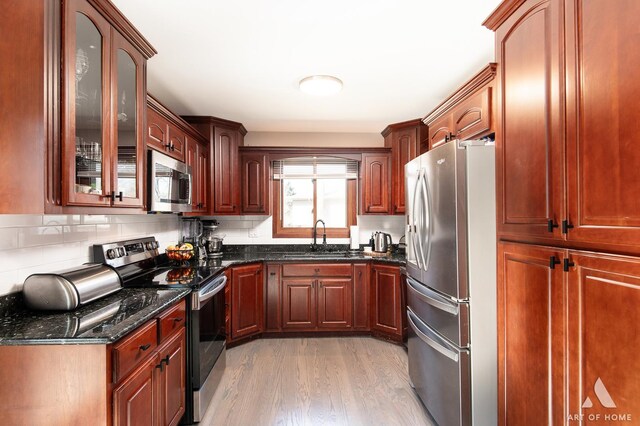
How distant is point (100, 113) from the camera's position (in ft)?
4.81

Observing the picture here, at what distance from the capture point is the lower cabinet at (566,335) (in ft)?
2.95

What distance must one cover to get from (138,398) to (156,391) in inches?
7.2

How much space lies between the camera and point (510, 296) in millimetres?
1426

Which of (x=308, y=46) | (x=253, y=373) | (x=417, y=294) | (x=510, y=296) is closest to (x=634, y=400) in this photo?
(x=510, y=296)

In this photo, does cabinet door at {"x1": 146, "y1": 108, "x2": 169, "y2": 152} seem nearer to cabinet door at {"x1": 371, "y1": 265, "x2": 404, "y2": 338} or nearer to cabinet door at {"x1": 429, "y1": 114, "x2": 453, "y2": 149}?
cabinet door at {"x1": 429, "y1": 114, "x2": 453, "y2": 149}

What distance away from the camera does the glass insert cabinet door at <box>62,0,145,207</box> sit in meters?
1.27

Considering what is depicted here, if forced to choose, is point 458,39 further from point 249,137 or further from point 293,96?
point 249,137

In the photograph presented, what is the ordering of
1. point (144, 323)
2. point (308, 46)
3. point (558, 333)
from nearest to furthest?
1. point (558, 333)
2. point (144, 323)
3. point (308, 46)

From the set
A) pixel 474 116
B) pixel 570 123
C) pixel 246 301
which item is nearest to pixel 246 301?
pixel 246 301

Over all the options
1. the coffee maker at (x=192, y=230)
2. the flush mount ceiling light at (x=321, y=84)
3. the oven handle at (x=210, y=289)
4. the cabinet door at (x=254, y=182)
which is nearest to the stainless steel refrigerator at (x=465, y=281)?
the flush mount ceiling light at (x=321, y=84)

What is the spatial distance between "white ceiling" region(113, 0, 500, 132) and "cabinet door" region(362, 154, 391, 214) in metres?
0.70

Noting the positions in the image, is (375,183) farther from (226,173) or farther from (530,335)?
(530,335)

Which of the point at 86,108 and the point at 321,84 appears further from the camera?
the point at 321,84

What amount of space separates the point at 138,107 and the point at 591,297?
7.74 feet
